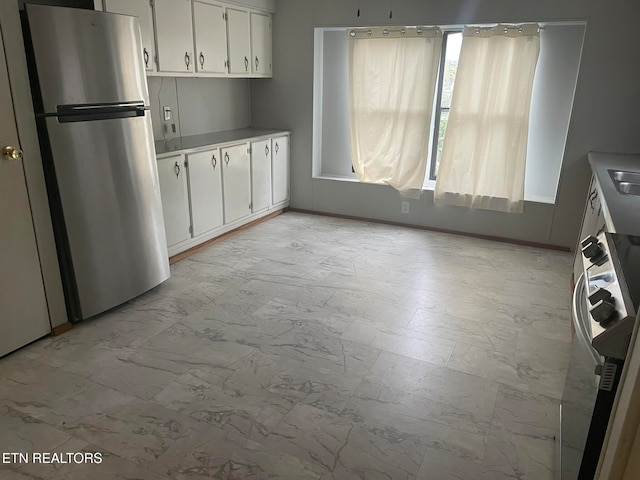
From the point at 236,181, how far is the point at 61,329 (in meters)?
2.12

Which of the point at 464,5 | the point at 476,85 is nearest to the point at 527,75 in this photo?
the point at 476,85

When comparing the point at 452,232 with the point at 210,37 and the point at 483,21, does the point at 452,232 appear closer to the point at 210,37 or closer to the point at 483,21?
the point at 483,21

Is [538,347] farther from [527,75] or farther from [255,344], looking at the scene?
[527,75]

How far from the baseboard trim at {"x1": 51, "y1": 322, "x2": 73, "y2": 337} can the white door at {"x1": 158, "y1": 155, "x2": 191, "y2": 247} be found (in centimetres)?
110

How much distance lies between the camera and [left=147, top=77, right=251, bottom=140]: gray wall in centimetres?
413

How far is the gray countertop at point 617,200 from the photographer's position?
1.87 m

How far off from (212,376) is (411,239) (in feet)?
8.79

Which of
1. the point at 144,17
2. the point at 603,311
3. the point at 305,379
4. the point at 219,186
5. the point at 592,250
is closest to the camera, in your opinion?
the point at 603,311

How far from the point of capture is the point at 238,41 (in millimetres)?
4441

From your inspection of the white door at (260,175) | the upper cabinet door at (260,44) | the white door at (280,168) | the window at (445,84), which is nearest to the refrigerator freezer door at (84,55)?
the white door at (260,175)

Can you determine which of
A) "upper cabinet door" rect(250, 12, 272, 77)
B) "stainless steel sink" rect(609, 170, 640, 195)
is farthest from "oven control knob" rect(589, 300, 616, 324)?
"upper cabinet door" rect(250, 12, 272, 77)

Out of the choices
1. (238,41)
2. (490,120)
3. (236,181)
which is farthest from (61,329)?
(490,120)

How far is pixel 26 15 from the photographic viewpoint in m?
2.31

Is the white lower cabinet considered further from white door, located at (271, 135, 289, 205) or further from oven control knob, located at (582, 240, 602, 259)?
oven control knob, located at (582, 240, 602, 259)
